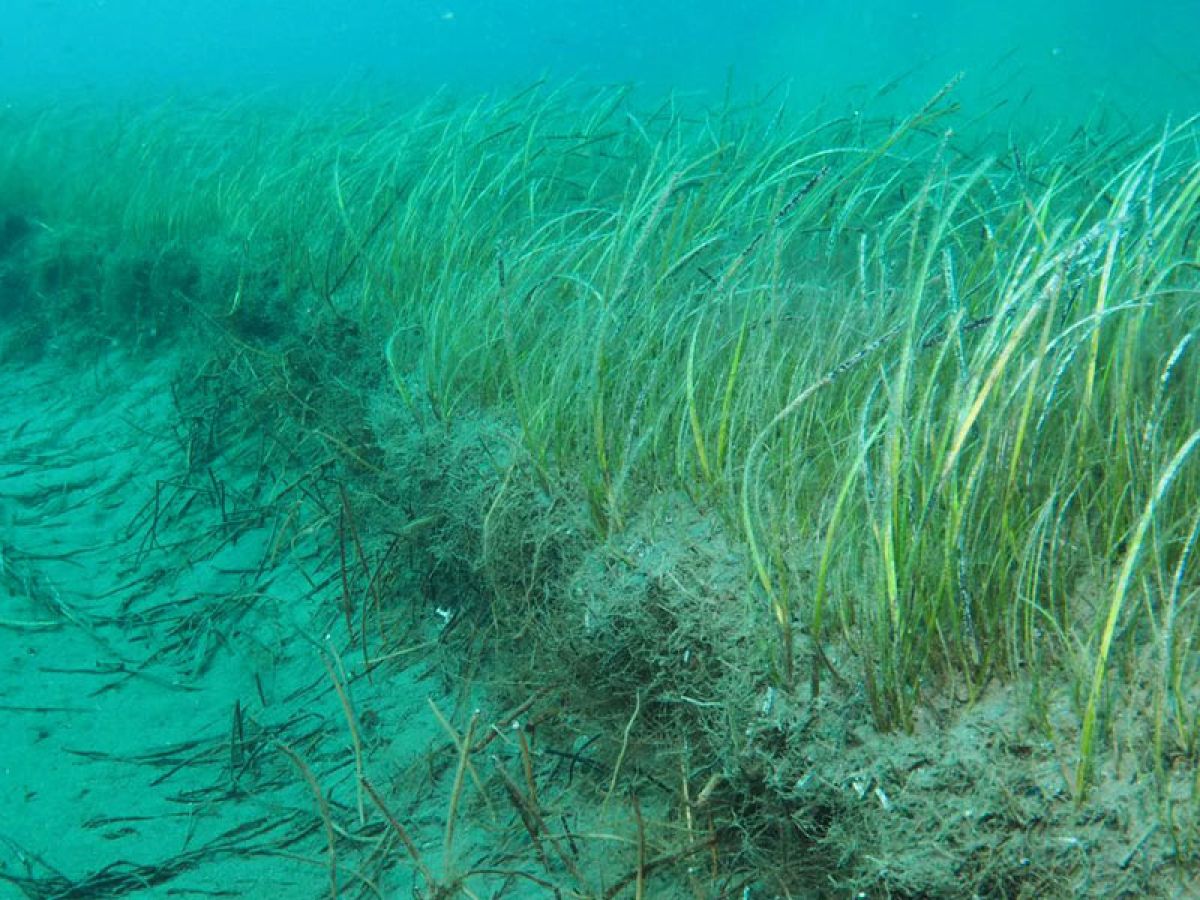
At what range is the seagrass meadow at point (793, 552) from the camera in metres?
1.35

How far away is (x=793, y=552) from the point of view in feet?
5.74

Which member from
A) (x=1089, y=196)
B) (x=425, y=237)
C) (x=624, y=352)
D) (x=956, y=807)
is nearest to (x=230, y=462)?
(x=425, y=237)

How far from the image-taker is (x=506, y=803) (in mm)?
1988

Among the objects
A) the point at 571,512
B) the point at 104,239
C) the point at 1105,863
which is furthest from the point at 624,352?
the point at 104,239

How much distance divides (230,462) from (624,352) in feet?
7.09

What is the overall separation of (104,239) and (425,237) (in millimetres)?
2814

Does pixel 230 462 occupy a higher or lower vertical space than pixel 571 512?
lower

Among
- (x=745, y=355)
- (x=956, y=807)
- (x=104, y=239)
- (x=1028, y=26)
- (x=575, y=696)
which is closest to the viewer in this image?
(x=956, y=807)

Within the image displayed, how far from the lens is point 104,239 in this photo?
521cm

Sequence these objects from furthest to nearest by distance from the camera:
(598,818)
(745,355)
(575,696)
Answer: (745,355) → (575,696) → (598,818)

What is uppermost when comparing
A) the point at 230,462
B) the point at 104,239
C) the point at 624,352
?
the point at 624,352

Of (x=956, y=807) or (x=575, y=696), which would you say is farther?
(x=575, y=696)

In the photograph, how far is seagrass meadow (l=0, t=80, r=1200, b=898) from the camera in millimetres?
1354

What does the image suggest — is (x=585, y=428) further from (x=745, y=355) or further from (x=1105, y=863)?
(x=1105, y=863)
